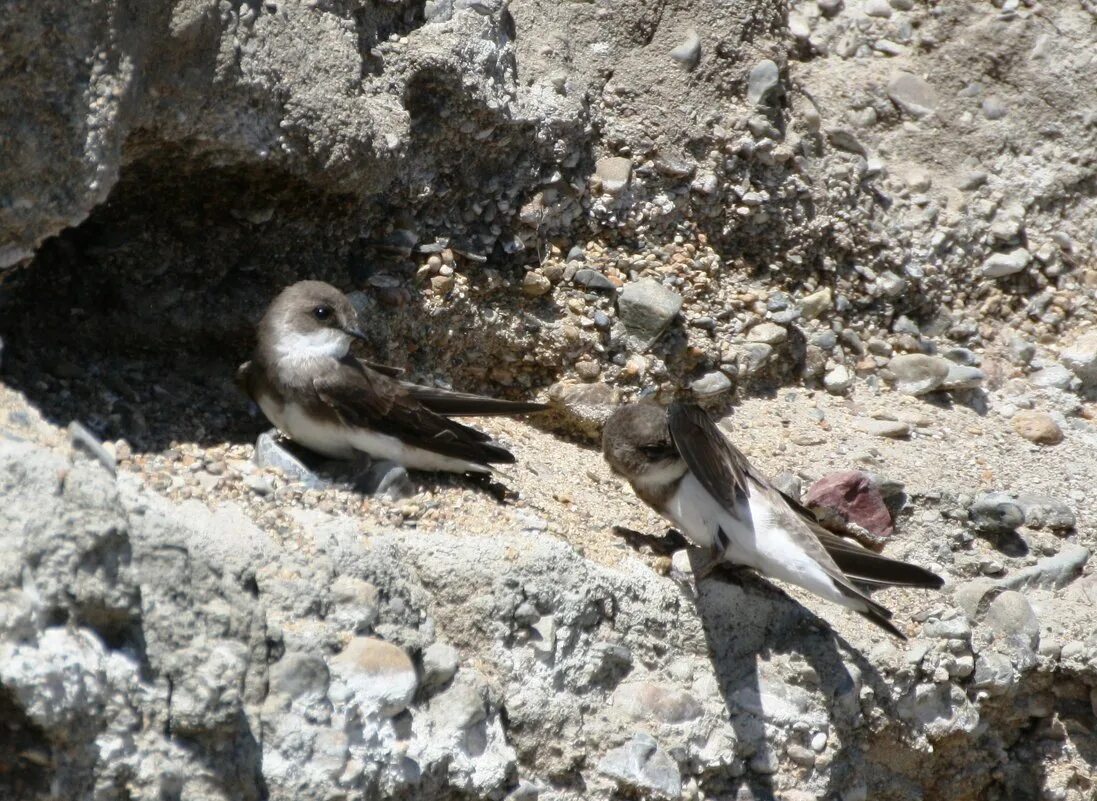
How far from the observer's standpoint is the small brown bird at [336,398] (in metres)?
4.13

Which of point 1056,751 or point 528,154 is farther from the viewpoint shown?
point 528,154

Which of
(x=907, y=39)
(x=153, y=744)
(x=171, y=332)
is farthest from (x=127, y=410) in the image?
(x=907, y=39)

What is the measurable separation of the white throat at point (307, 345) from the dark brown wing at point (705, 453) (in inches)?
38.1

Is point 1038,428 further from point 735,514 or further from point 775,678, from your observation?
point 775,678

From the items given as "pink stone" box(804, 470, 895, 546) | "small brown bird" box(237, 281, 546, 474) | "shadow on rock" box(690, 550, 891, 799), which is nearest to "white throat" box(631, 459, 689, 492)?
"shadow on rock" box(690, 550, 891, 799)

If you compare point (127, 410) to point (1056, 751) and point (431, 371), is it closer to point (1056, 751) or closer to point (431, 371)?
point (431, 371)

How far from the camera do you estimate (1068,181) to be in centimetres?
571

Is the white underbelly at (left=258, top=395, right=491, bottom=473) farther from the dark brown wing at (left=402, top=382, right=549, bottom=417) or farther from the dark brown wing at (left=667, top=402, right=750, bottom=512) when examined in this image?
the dark brown wing at (left=667, top=402, right=750, bottom=512)

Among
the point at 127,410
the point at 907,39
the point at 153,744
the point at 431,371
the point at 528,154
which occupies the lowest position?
the point at 153,744

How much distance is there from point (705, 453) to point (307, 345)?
1154 millimetres

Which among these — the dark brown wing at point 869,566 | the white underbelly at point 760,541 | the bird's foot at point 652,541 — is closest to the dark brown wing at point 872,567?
the dark brown wing at point 869,566

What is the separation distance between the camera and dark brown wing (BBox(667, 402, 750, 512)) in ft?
13.7

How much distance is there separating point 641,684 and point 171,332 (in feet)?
5.82

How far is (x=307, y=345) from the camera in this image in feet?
13.5
